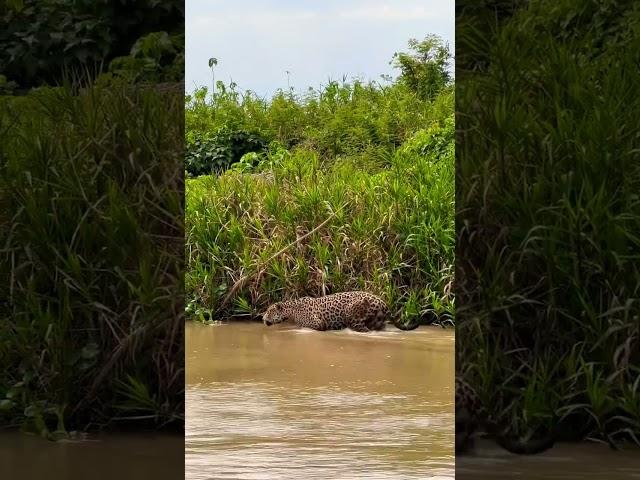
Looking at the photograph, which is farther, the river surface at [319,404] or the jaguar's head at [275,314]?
the jaguar's head at [275,314]

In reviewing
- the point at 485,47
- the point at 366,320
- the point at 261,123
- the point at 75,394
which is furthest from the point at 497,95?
the point at 261,123

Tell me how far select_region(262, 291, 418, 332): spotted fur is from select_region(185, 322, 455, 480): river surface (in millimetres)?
94

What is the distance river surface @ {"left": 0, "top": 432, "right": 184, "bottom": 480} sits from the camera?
4246mm

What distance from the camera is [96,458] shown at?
14.3 ft

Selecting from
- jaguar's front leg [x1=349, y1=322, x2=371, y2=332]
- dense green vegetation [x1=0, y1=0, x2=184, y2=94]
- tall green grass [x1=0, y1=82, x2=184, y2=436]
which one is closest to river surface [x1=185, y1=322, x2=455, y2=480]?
jaguar's front leg [x1=349, y1=322, x2=371, y2=332]

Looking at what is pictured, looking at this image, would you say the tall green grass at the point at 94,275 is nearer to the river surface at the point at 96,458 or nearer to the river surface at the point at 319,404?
the river surface at the point at 96,458

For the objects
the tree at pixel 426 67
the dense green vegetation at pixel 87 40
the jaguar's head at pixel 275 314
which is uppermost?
the tree at pixel 426 67

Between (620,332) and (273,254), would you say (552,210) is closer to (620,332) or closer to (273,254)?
(620,332)

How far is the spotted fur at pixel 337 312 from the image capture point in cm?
859

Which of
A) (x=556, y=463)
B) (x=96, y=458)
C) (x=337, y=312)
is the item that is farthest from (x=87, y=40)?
(x=337, y=312)

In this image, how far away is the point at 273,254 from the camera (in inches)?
368

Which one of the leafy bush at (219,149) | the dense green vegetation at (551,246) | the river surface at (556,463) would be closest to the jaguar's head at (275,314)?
the leafy bush at (219,149)

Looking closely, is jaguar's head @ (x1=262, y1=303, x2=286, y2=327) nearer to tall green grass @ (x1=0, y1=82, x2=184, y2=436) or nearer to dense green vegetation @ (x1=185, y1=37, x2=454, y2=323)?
dense green vegetation @ (x1=185, y1=37, x2=454, y2=323)

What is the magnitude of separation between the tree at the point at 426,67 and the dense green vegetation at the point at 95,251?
8.92m
